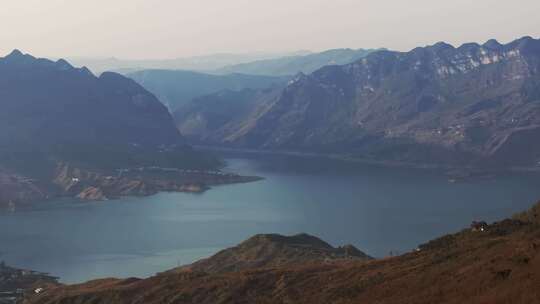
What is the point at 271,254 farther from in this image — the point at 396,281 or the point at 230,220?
the point at 230,220

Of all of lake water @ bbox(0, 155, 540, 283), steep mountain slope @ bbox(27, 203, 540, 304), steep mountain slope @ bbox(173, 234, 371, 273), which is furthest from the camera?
lake water @ bbox(0, 155, 540, 283)

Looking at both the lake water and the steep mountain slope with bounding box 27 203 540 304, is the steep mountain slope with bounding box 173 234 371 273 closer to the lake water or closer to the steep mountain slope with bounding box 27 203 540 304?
the lake water

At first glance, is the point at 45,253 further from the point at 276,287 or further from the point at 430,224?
the point at 276,287

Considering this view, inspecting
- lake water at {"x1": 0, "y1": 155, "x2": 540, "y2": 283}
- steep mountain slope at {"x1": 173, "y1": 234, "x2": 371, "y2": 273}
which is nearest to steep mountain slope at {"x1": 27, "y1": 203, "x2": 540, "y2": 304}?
steep mountain slope at {"x1": 173, "y1": 234, "x2": 371, "y2": 273}

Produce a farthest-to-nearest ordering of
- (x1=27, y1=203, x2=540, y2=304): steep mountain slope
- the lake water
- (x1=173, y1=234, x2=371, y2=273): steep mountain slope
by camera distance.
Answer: the lake water
(x1=173, y1=234, x2=371, y2=273): steep mountain slope
(x1=27, y1=203, x2=540, y2=304): steep mountain slope

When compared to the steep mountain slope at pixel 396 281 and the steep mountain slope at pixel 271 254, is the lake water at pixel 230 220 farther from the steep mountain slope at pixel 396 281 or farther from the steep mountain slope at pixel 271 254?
the steep mountain slope at pixel 396 281

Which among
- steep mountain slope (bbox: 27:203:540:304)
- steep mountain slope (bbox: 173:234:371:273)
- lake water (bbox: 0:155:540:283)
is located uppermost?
steep mountain slope (bbox: 27:203:540:304)

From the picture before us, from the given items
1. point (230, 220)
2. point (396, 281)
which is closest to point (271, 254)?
point (396, 281)

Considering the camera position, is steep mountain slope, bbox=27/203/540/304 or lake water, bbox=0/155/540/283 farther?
lake water, bbox=0/155/540/283
